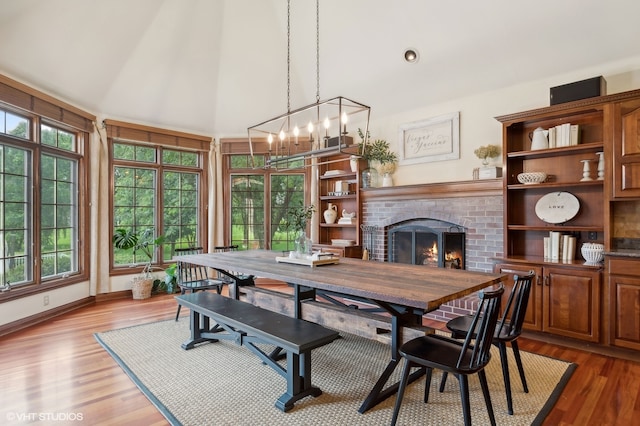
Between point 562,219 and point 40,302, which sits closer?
point 562,219

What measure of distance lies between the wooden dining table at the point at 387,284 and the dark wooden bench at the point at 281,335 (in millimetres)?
300

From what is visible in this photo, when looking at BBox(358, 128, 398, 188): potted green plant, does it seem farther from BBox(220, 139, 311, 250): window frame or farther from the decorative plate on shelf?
the decorative plate on shelf

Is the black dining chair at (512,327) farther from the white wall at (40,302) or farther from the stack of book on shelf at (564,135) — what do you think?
the white wall at (40,302)

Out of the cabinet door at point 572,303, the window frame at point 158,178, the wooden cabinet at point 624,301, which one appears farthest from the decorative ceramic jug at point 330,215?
Result: the wooden cabinet at point 624,301

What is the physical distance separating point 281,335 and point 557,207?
124 inches

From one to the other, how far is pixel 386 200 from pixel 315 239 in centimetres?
148

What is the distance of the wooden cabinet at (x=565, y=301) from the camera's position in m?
3.11

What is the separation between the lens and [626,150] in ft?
10.0

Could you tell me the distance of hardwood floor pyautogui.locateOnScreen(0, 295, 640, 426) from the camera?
2162 mm

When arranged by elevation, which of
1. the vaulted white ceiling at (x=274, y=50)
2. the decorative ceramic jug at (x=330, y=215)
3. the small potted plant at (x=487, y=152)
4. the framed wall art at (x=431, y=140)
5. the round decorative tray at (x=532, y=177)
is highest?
the vaulted white ceiling at (x=274, y=50)

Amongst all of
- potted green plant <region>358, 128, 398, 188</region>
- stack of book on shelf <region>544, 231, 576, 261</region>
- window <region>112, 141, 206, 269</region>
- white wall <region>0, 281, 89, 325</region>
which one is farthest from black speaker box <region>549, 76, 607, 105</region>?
white wall <region>0, 281, 89, 325</region>

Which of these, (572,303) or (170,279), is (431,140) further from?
(170,279)

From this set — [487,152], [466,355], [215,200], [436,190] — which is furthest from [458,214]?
[215,200]

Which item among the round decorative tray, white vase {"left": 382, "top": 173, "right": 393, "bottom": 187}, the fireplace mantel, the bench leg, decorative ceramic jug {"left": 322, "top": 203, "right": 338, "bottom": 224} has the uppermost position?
white vase {"left": 382, "top": 173, "right": 393, "bottom": 187}
